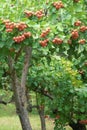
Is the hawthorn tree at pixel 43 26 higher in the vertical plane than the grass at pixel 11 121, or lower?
higher

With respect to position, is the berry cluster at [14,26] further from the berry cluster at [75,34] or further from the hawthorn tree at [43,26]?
the berry cluster at [75,34]

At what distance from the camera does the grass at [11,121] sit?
2577 cm

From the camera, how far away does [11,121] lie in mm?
28172

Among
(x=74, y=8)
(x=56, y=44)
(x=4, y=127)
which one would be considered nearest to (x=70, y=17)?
(x=74, y=8)

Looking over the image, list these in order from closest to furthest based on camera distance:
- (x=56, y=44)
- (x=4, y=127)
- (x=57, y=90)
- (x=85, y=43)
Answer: (x=56, y=44) → (x=85, y=43) → (x=57, y=90) → (x=4, y=127)

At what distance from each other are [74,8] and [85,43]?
26.0 inches

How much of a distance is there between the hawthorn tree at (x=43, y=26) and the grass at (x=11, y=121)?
1848 centimetres

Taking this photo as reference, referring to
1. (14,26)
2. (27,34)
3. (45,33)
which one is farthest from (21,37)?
(45,33)

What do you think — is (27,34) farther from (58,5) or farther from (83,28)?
(83,28)

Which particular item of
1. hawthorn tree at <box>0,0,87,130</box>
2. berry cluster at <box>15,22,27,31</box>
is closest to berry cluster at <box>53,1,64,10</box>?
hawthorn tree at <box>0,0,87,130</box>

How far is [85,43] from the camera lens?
6758 mm

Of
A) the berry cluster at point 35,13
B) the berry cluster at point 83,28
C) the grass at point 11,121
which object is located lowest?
the grass at point 11,121

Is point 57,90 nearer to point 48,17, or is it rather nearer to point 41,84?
point 41,84

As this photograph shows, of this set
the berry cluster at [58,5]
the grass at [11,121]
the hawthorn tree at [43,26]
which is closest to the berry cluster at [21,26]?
the hawthorn tree at [43,26]
